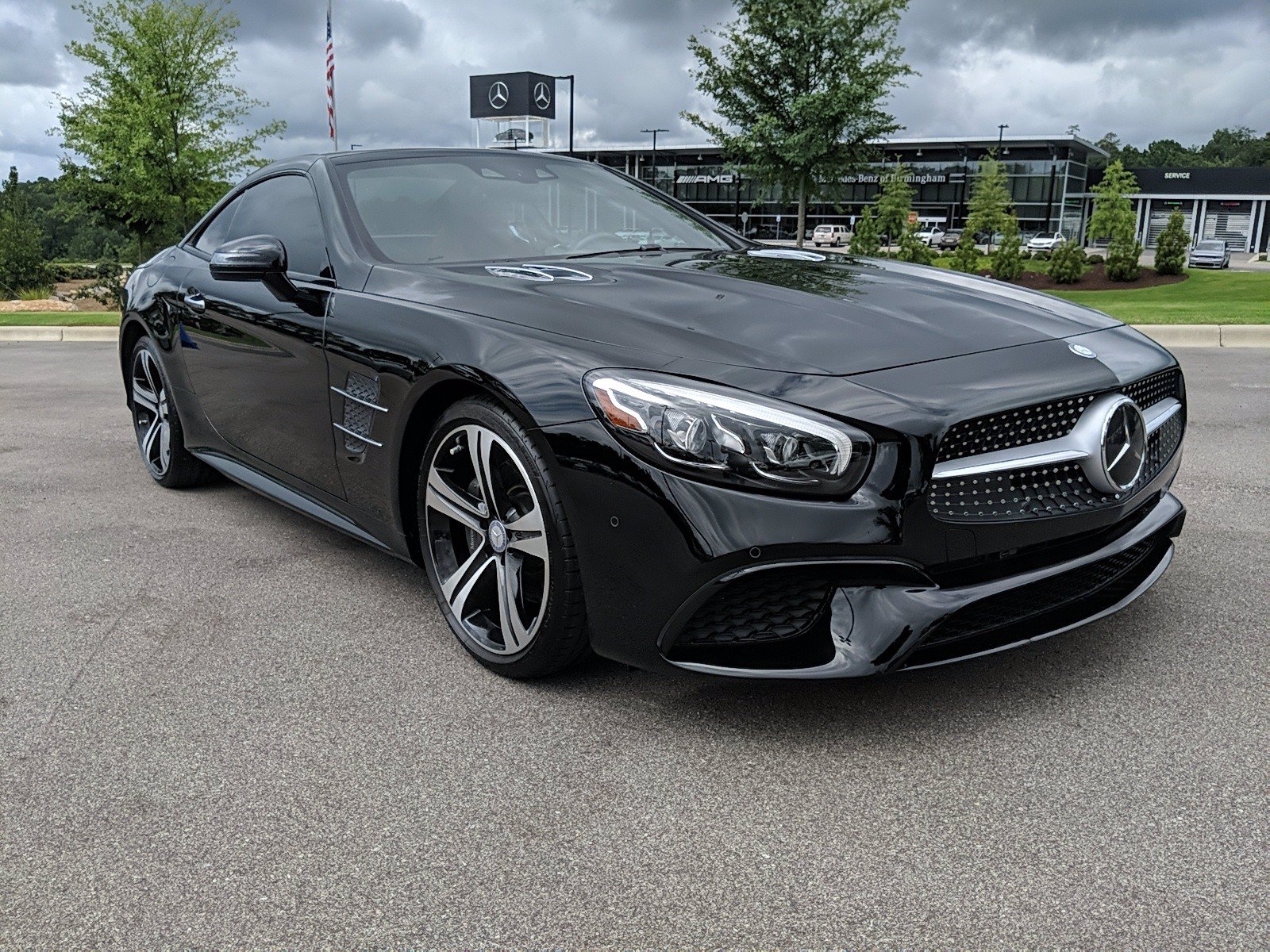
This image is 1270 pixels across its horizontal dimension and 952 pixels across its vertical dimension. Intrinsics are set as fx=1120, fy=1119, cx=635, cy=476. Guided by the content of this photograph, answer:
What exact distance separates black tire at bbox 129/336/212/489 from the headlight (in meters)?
3.17

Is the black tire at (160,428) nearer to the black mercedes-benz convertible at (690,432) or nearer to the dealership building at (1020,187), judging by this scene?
the black mercedes-benz convertible at (690,432)

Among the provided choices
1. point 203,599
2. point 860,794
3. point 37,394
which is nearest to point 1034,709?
point 860,794

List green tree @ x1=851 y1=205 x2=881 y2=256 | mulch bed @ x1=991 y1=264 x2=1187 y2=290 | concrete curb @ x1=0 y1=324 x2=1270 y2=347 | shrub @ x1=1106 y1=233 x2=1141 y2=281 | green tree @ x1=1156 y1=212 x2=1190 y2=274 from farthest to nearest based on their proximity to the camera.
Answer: green tree @ x1=1156 y1=212 x2=1190 y2=274 → shrub @ x1=1106 y1=233 x2=1141 y2=281 → green tree @ x1=851 y1=205 x2=881 y2=256 → mulch bed @ x1=991 y1=264 x2=1187 y2=290 → concrete curb @ x1=0 y1=324 x2=1270 y2=347

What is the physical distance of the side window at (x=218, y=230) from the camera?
4.73m

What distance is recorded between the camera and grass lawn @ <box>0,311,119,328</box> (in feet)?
46.1

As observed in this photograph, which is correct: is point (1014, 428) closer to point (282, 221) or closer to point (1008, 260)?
point (282, 221)

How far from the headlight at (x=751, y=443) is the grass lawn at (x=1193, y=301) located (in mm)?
10012

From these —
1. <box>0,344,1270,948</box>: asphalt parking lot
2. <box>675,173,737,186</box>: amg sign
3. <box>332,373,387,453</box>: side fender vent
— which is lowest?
<box>0,344,1270,948</box>: asphalt parking lot

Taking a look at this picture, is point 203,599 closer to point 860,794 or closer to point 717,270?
point 717,270

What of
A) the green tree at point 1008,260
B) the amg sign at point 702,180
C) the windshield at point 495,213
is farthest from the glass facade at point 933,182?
the windshield at point 495,213

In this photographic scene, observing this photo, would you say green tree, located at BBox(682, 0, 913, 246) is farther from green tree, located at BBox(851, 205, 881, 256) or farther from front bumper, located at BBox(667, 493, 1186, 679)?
front bumper, located at BBox(667, 493, 1186, 679)

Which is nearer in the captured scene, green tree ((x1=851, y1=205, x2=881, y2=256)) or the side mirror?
the side mirror

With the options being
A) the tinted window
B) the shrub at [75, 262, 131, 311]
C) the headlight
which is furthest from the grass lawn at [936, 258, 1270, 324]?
the shrub at [75, 262, 131, 311]

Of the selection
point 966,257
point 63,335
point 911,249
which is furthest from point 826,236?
point 63,335
